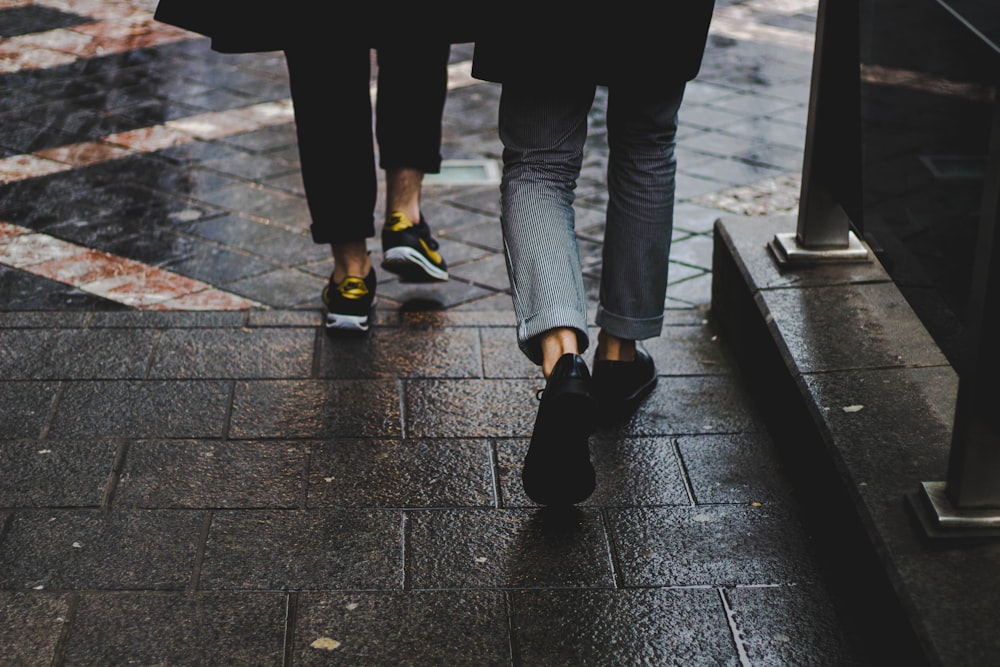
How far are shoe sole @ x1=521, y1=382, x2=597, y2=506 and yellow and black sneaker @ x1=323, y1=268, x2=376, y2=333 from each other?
99 cm

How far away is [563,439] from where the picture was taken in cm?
229

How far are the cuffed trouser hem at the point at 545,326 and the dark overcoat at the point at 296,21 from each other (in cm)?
89

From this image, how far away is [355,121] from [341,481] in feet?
3.37

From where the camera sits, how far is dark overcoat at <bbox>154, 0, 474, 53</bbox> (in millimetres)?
2957

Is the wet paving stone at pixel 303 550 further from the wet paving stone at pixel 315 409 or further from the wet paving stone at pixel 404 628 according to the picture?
the wet paving stone at pixel 315 409

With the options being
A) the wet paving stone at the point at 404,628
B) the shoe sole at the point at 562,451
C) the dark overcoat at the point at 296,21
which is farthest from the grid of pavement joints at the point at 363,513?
the dark overcoat at the point at 296,21

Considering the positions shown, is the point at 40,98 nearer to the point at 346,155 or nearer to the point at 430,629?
the point at 346,155

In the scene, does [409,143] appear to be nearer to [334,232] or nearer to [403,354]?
[334,232]

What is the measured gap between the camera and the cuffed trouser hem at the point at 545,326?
240 centimetres

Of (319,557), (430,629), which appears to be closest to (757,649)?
(430,629)

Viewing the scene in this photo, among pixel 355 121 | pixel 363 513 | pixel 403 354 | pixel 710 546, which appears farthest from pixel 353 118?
pixel 710 546

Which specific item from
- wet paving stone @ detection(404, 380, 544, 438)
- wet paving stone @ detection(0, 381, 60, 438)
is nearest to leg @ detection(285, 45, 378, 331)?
wet paving stone @ detection(404, 380, 544, 438)

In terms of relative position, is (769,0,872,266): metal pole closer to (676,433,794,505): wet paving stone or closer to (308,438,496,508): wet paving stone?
(676,433,794,505): wet paving stone

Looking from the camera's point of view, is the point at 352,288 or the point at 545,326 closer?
the point at 545,326
